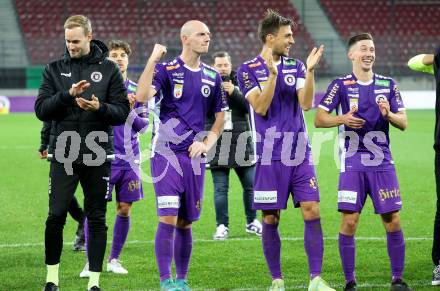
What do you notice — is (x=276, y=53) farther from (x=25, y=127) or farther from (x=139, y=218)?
(x=25, y=127)

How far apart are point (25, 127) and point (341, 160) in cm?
2005

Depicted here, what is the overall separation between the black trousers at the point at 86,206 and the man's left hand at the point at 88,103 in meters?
0.56

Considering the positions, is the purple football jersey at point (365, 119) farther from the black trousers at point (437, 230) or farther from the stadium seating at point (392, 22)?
the stadium seating at point (392, 22)

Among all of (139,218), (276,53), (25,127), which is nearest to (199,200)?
(276,53)

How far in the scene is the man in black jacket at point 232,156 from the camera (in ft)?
32.6

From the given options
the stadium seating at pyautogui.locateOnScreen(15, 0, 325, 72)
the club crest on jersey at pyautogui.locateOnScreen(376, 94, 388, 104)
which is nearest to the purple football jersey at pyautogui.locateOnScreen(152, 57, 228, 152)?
the club crest on jersey at pyautogui.locateOnScreen(376, 94, 388, 104)

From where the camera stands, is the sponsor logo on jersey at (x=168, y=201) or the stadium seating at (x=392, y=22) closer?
the sponsor logo on jersey at (x=168, y=201)

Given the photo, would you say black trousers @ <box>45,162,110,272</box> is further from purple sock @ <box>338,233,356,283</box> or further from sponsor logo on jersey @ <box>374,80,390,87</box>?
sponsor logo on jersey @ <box>374,80,390,87</box>

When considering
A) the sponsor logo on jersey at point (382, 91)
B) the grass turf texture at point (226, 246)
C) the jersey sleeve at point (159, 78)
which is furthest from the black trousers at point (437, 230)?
the jersey sleeve at point (159, 78)

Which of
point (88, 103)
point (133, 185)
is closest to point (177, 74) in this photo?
point (88, 103)

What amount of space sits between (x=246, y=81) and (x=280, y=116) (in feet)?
1.35

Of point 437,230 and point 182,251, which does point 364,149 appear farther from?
point 182,251

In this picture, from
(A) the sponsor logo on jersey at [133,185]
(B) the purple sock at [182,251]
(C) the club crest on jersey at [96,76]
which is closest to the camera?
(C) the club crest on jersey at [96,76]

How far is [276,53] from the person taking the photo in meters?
7.00
